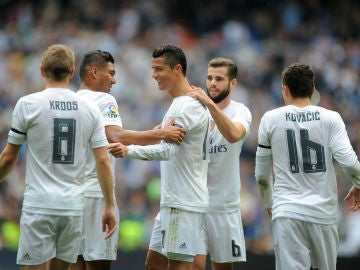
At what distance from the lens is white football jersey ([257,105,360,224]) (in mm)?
6922

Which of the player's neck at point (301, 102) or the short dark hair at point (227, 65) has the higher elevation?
the short dark hair at point (227, 65)

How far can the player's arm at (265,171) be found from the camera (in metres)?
7.18

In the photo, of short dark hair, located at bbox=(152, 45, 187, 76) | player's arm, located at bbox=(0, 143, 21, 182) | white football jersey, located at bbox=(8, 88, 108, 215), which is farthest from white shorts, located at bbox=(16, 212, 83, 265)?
short dark hair, located at bbox=(152, 45, 187, 76)

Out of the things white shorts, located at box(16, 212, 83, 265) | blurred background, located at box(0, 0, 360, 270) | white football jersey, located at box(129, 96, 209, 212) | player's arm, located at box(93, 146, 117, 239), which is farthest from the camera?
Answer: blurred background, located at box(0, 0, 360, 270)

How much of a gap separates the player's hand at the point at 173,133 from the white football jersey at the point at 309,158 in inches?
30.0

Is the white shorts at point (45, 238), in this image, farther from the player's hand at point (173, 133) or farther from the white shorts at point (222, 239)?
the white shorts at point (222, 239)

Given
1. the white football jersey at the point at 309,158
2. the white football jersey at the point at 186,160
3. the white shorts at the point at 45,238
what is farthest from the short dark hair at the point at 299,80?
the white shorts at the point at 45,238

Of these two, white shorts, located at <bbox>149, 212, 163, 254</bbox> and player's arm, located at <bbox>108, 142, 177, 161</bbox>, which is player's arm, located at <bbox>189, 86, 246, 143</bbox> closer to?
player's arm, located at <bbox>108, 142, 177, 161</bbox>

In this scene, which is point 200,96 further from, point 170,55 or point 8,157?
point 8,157

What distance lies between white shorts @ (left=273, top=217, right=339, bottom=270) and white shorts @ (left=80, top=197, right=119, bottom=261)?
1544mm

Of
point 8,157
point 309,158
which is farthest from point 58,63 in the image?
point 309,158

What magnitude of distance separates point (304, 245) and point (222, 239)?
1.24m

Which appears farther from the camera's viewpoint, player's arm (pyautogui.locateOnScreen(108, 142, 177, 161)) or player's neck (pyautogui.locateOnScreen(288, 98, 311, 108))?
player's neck (pyautogui.locateOnScreen(288, 98, 311, 108))

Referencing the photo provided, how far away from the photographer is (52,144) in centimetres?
635
